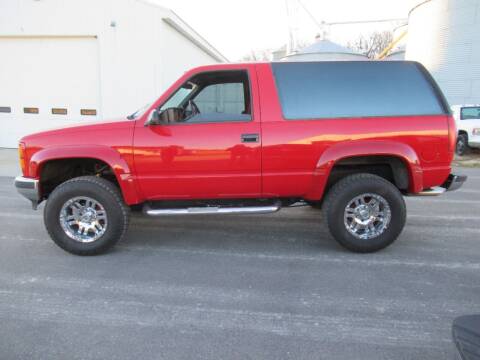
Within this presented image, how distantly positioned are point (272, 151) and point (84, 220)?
2.14m

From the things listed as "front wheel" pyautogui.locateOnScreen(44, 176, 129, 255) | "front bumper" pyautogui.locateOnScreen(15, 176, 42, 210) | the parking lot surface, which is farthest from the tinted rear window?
"front bumper" pyautogui.locateOnScreen(15, 176, 42, 210)

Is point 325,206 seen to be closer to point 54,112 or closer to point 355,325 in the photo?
point 355,325

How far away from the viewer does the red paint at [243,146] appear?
12.2ft

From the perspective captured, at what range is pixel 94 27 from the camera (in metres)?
10.7

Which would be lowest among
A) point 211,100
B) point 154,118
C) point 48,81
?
point 154,118

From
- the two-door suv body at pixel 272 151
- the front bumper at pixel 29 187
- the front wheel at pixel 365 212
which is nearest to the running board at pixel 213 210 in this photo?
the two-door suv body at pixel 272 151

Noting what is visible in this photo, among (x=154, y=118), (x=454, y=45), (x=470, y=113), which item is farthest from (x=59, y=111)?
(x=454, y=45)

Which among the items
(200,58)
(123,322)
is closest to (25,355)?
(123,322)

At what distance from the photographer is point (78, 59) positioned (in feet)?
36.2

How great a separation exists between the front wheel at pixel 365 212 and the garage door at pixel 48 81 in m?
9.39

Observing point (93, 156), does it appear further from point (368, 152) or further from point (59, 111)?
point (59, 111)

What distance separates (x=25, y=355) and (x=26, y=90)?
11199 millimetres

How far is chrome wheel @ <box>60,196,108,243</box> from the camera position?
386 centimetres

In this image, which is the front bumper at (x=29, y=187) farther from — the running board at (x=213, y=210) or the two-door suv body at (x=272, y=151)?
the running board at (x=213, y=210)
